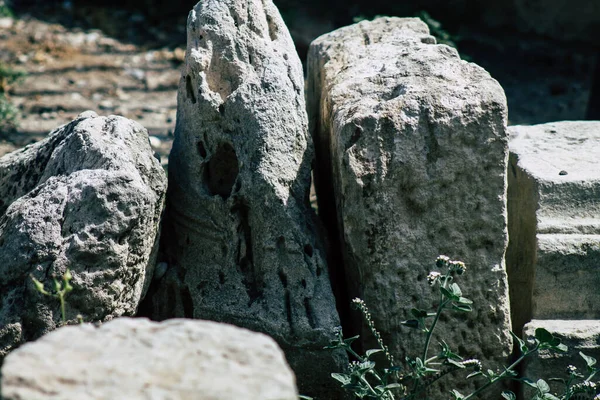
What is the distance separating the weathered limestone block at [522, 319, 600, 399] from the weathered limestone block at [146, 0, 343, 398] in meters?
0.67

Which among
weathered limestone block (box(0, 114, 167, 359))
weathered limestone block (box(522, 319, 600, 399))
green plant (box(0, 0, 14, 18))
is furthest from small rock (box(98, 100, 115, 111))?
weathered limestone block (box(522, 319, 600, 399))

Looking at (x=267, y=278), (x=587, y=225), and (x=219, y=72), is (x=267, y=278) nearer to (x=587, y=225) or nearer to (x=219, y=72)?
(x=219, y=72)

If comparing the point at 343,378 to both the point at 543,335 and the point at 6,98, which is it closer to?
the point at 543,335

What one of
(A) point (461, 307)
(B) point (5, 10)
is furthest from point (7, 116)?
(A) point (461, 307)

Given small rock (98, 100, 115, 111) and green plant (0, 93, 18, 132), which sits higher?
small rock (98, 100, 115, 111)

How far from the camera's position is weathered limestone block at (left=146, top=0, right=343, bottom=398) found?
284 centimetres

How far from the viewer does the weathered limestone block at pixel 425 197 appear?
8.84 ft

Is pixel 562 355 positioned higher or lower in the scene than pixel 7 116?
lower

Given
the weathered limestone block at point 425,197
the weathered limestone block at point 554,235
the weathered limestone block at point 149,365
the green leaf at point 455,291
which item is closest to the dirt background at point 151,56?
the weathered limestone block at point 554,235

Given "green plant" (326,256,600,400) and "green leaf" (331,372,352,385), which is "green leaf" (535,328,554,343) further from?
"green leaf" (331,372,352,385)

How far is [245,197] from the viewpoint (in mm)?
2873

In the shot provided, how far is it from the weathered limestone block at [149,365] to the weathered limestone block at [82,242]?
0.78 meters

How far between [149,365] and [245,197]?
4.06 ft

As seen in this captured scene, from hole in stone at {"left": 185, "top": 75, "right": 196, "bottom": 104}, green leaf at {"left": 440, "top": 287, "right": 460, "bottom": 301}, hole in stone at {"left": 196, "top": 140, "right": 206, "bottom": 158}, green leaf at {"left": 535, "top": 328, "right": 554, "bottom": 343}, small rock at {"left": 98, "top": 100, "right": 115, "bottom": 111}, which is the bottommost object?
green leaf at {"left": 535, "top": 328, "right": 554, "bottom": 343}
